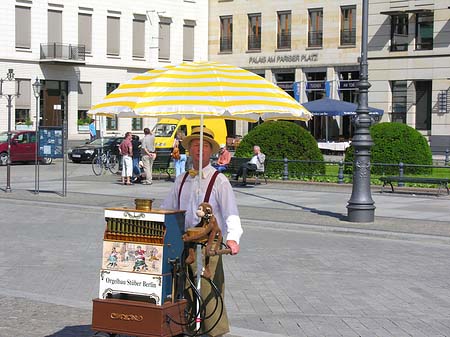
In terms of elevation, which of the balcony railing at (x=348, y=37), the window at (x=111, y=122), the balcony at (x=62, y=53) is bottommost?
the window at (x=111, y=122)

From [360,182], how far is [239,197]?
6108 mm

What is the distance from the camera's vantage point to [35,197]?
73.3ft

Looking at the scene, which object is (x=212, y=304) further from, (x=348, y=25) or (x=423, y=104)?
(x=348, y=25)

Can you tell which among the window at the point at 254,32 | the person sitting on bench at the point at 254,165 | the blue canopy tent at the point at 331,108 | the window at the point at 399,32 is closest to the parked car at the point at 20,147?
the blue canopy tent at the point at 331,108

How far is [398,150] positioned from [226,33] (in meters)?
34.2

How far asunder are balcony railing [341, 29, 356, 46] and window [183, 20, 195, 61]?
442 inches

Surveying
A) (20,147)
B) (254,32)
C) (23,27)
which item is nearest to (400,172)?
(20,147)

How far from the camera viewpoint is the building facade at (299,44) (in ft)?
179

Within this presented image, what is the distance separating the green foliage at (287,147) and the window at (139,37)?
29.7 metres

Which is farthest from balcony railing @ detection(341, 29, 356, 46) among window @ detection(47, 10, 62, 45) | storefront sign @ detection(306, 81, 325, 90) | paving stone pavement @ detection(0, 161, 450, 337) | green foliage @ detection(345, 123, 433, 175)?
paving stone pavement @ detection(0, 161, 450, 337)

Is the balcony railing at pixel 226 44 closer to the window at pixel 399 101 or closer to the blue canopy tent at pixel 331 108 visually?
the window at pixel 399 101

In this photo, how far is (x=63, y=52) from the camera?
177 ft

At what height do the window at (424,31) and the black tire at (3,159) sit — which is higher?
the window at (424,31)

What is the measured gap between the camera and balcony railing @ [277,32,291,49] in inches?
2256
